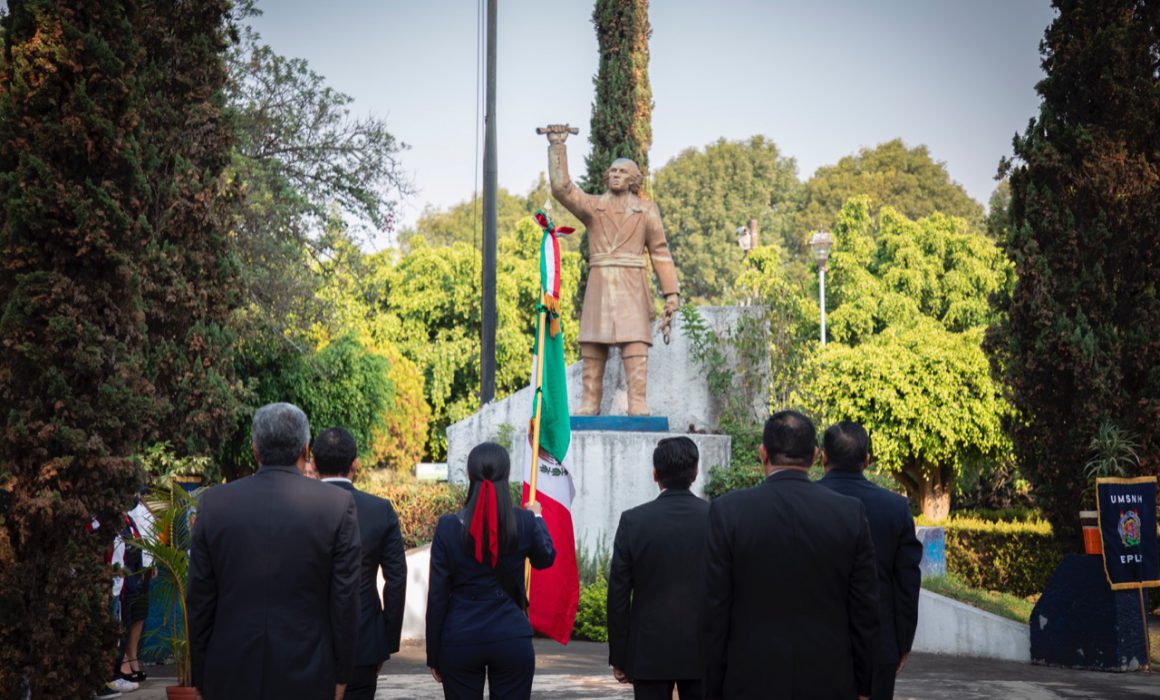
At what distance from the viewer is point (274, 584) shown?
4664 mm

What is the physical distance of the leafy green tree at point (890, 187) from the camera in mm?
54406

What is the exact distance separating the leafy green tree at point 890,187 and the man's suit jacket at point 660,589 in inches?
1932

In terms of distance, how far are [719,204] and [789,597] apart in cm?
5549

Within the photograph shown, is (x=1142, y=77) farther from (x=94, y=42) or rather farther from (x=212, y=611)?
(x=212, y=611)

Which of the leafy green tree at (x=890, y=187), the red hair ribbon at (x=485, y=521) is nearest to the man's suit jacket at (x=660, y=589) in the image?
the red hair ribbon at (x=485, y=521)

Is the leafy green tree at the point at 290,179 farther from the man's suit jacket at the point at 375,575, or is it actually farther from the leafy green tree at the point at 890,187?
the leafy green tree at the point at 890,187

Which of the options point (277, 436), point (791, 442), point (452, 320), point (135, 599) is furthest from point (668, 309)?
point (452, 320)

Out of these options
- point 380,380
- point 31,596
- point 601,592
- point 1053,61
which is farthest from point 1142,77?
point 380,380

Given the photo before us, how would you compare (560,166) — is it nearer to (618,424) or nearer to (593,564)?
(618,424)

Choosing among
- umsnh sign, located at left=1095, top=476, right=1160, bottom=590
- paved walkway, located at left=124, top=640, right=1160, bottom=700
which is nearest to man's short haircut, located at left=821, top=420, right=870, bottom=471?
paved walkway, located at left=124, top=640, right=1160, bottom=700

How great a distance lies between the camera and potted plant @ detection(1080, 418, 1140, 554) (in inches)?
437

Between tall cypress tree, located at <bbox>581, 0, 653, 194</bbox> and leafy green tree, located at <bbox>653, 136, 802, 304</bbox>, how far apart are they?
3899 centimetres

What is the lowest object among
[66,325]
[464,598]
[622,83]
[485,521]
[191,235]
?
[464,598]

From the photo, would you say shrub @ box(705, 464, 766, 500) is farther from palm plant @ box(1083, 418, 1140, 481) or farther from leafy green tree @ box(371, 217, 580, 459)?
leafy green tree @ box(371, 217, 580, 459)
